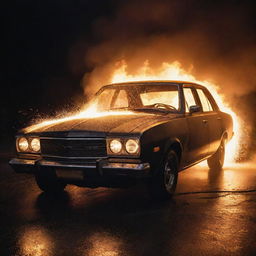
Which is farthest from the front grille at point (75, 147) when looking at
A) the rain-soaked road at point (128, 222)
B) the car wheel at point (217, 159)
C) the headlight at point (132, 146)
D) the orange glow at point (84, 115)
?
the car wheel at point (217, 159)

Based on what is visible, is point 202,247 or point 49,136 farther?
point 49,136

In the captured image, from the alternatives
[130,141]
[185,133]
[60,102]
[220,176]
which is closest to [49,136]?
[130,141]

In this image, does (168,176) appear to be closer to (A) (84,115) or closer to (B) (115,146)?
(B) (115,146)

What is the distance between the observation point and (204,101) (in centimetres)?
722

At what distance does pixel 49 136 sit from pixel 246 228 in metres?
2.62

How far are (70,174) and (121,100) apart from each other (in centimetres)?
209

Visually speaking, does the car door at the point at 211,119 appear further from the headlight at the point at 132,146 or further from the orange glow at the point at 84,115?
the headlight at the point at 132,146

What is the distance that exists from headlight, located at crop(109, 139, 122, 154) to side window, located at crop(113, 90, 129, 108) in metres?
1.87

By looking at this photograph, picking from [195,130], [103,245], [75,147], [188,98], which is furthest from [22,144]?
[188,98]

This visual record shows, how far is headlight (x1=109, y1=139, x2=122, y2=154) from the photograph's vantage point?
4.86 m

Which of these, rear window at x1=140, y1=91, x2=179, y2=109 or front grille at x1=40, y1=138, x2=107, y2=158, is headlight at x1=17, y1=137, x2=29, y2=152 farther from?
rear window at x1=140, y1=91, x2=179, y2=109

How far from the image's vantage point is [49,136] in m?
5.23

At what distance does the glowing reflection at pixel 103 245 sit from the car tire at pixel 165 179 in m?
1.27

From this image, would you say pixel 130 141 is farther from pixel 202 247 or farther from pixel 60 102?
pixel 60 102
